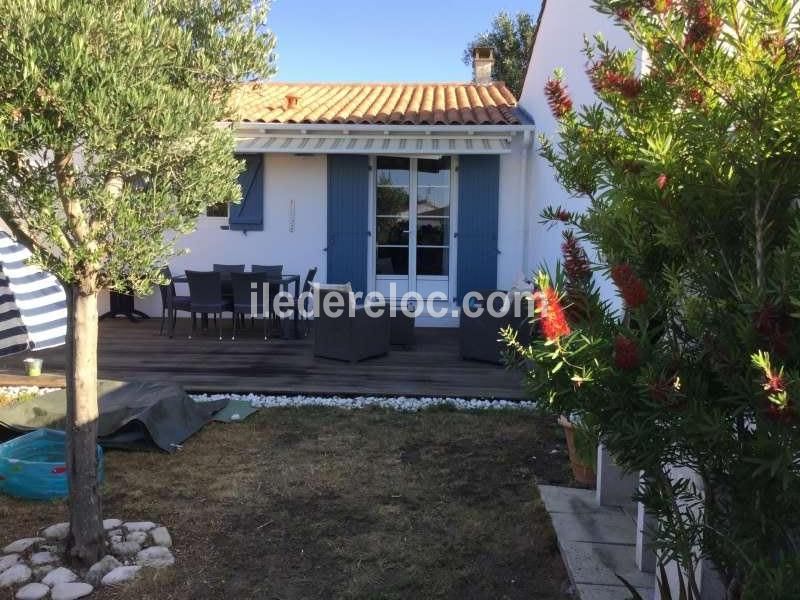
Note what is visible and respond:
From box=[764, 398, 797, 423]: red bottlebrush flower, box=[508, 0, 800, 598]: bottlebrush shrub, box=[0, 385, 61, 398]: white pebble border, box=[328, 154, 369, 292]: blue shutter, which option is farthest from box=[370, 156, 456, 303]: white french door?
box=[764, 398, 797, 423]: red bottlebrush flower

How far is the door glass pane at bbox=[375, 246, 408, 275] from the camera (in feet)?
37.9

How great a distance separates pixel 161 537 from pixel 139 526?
0.21 metres

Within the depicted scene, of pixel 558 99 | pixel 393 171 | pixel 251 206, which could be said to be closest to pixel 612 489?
pixel 558 99

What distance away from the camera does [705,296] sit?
1.58m

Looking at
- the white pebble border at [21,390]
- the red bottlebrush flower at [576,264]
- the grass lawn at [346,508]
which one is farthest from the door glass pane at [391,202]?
the red bottlebrush flower at [576,264]

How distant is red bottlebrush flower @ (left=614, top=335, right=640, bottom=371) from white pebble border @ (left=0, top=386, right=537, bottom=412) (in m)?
4.95

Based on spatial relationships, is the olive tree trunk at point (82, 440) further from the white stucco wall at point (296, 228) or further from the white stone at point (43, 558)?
the white stucco wall at point (296, 228)

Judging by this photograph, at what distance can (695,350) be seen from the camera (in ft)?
5.36

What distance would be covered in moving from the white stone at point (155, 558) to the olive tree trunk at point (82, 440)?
0.67ft

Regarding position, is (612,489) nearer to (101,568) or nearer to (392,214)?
(101,568)

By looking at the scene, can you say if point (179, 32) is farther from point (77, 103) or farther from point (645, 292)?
point (645, 292)

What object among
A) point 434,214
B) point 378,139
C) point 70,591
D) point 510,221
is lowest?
point 70,591

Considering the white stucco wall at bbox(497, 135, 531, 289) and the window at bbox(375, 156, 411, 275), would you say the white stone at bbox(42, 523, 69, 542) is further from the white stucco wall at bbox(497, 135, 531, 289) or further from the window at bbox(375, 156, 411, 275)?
the white stucco wall at bbox(497, 135, 531, 289)

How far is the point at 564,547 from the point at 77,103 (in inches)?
125
